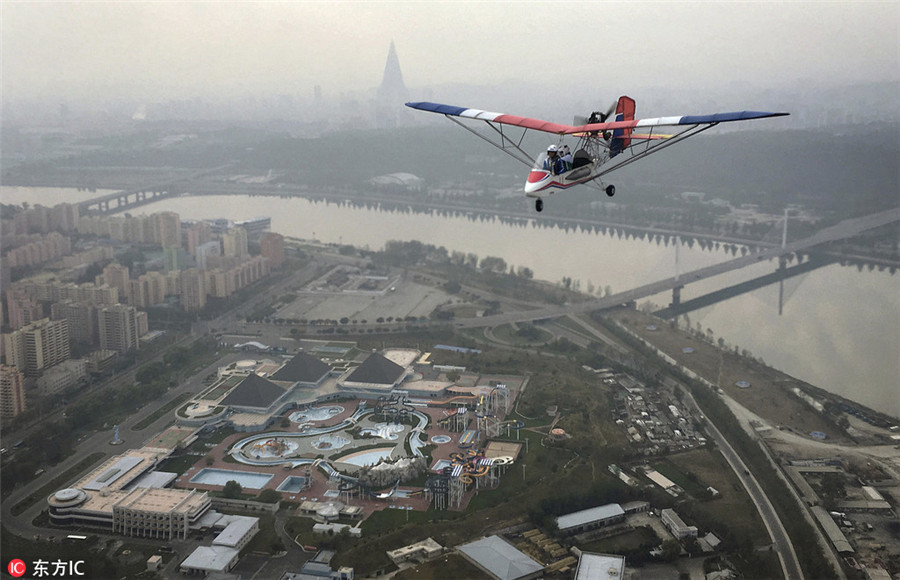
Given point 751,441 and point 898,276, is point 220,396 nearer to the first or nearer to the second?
point 751,441

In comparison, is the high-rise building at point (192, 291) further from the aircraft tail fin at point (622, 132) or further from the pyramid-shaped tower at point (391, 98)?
the pyramid-shaped tower at point (391, 98)

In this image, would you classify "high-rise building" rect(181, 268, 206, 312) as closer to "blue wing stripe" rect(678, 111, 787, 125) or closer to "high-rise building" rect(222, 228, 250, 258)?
"high-rise building" rect(222, 228, 250, 258)

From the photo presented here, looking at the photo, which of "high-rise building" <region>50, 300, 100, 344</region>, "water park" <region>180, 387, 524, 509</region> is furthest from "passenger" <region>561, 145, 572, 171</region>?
"high-rise building" <region>50, 300, 100, 344</region>

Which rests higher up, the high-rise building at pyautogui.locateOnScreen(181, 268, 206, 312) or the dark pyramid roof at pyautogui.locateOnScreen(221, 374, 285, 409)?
the high-rise building at pyautogui.locateOnScreen(181, 268, 206, 312)

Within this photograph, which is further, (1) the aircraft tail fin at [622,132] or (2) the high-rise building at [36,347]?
(2) the high-rise building at [36,347]

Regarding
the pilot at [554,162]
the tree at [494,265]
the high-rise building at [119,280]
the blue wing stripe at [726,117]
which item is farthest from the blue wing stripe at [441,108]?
the tree at [494,265]

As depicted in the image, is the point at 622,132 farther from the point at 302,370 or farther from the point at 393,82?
the point at 393,82
